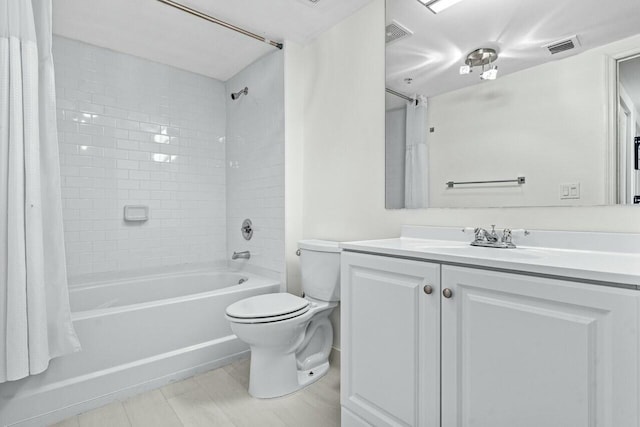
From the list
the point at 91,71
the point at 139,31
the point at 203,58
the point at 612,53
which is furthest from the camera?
the point at 203,58

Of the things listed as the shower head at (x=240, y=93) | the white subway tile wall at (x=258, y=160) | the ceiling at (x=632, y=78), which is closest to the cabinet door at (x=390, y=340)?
the ceiling at (x=632, y=78)

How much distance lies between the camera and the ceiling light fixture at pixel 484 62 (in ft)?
4.85

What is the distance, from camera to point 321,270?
6.57ft

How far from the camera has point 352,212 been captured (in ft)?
6.95

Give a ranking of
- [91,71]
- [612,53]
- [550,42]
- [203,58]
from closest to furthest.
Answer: [612,53] → [550,42] → [91,71] → [203,58]

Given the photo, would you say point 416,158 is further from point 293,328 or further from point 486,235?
point 293,328

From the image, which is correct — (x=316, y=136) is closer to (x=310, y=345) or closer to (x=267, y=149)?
(x=267, y=149)

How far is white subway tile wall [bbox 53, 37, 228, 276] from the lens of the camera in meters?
2.39

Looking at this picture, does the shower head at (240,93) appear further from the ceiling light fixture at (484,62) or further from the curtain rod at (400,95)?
the ceiling light fixture at (484,62)

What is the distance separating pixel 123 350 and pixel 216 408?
60 centimetres

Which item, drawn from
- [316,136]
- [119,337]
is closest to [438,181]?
[316,136]

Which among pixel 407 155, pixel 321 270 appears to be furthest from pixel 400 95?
pixel 321 270

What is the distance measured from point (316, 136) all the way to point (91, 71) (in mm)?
1742

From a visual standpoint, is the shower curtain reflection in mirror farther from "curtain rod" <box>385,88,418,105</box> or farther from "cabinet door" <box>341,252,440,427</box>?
"cabinet door" <box>341,252,440,427</box>
